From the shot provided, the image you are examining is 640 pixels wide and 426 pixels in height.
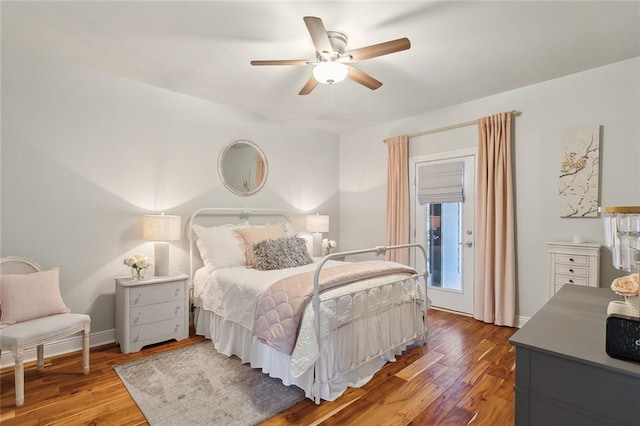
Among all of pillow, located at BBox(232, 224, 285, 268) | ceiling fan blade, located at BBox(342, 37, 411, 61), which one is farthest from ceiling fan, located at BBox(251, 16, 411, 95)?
pillow, located at BBox(232, 224, 285, 268)

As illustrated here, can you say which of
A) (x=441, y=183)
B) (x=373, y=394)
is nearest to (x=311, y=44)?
(x=441, y=183)

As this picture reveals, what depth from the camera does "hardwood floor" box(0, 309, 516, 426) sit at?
6.46 feet

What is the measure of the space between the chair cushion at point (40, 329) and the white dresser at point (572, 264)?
14.1ft

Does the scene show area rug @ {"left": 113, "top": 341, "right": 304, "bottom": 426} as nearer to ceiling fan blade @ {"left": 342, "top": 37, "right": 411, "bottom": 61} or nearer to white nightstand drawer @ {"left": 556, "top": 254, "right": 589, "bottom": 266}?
ceiling fan blade @ {"left": 342, "top": 37, "right": 411, "bottom": 61}

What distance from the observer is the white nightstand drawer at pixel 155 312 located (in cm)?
291

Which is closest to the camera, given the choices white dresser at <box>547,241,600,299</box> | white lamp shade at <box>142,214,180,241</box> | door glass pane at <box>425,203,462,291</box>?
white dresser at <box>547,241,600,299</box>

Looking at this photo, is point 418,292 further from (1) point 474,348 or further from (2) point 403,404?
(2) point 403,404

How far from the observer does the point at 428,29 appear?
237 cm

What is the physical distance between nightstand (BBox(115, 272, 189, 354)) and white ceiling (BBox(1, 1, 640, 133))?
6.88 ft

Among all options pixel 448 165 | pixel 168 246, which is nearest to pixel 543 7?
pixel 448 165

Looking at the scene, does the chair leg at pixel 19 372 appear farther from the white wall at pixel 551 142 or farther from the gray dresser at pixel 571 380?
the white wall at pixel 551 142

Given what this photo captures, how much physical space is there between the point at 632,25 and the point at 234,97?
3.69m

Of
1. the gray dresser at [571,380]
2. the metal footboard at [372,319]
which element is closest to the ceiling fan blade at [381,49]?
the metal footboard at [372,319]

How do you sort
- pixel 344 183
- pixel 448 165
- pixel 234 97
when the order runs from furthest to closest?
pixel 344 183 → pixel 448 165 → pixel 234 97
